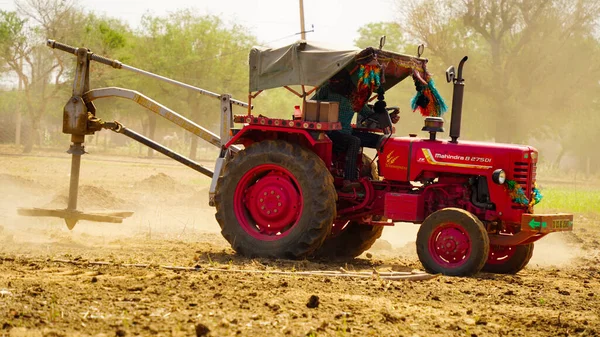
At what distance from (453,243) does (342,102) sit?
2.27 m

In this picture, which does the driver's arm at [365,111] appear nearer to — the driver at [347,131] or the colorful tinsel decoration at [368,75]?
the driver at [347,131]

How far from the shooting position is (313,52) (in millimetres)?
10383

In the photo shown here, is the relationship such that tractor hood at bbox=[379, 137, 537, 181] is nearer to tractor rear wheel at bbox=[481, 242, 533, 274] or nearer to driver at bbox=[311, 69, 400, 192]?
driver at bbox=[311, 69, 400, 192]

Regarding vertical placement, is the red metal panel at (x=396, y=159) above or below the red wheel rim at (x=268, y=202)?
above

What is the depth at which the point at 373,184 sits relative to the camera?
10.7 metres

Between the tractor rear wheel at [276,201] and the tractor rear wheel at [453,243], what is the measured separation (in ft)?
3.61

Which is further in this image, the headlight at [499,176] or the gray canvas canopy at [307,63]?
A: the gray canvas canopy at [307,63]

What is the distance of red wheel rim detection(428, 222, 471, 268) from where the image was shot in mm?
9577

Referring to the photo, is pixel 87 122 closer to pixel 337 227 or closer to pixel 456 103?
pixel 337 227

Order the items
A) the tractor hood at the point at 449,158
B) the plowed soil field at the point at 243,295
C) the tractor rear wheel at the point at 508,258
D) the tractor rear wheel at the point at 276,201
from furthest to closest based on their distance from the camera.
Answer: the tractor rear wheel at the point at 508,258 < the tractor rear wheel at the point at 276,201 < the tractor hood at the point at 449,158 < the plowed soil field at the point at 243,295

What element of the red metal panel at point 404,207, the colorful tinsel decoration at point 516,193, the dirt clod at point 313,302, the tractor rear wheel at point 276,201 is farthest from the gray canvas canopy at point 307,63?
the dirt clod at point 313,302

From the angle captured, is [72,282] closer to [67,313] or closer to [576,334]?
[67,313]

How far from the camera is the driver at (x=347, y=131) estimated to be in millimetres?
10602

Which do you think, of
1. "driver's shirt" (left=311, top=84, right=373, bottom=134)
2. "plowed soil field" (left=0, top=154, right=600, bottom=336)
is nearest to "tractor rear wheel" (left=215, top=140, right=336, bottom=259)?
"plowed soil field" (left=0, top=154, right=600, bottom=336)
